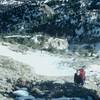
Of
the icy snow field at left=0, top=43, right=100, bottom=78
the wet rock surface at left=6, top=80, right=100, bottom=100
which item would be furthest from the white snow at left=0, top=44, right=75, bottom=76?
the wet rock surface at left=6, top=80, right=100, bottom=100

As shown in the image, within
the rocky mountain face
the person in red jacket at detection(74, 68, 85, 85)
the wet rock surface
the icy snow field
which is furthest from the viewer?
the rocky mountain face

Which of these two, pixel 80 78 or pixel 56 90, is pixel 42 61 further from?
pixel 56 90

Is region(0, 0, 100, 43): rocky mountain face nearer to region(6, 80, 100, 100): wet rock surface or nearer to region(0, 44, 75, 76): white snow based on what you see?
region(0, 44, 75, 76): white snow

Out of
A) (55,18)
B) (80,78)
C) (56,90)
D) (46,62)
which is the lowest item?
(56,90)

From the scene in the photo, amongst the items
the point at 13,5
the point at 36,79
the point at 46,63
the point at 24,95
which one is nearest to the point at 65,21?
the point at 13,5

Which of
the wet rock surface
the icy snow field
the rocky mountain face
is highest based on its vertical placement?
the rocky mountain face

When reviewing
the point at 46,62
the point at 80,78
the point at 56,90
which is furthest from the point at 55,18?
the point at 56,90
